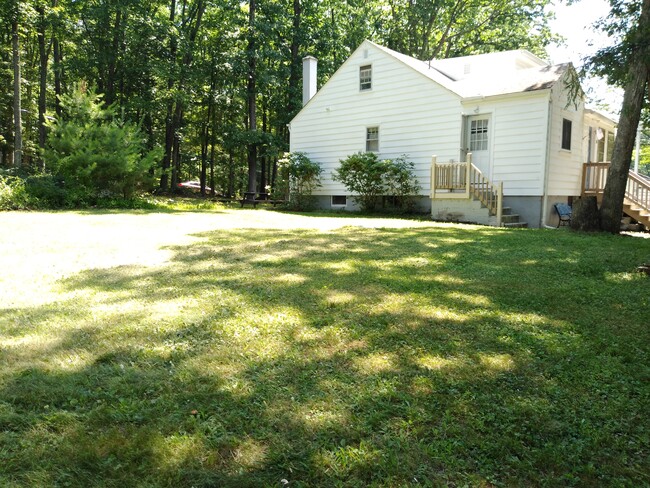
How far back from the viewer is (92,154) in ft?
45.7

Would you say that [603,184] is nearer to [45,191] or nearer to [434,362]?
[434,362]

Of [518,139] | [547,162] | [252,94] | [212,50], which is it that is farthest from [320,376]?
[212,50]

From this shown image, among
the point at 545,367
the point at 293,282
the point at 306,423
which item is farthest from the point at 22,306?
the point at 545,367

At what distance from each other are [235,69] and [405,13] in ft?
37.3

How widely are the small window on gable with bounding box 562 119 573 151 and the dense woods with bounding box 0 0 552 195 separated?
44.9 feet

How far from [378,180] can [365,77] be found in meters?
4.52

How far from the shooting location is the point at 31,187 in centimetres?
1338

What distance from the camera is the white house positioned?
13516mm

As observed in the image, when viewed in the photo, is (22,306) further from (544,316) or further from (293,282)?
(544,316)

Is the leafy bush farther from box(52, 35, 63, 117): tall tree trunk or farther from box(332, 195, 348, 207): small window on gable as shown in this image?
box(52, 35, 63, 117): tall tree trunk

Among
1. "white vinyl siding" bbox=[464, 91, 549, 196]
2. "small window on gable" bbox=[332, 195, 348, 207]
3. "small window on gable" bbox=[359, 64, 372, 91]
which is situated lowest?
"small window on gable" bbox=[332, 195, 348, 207]

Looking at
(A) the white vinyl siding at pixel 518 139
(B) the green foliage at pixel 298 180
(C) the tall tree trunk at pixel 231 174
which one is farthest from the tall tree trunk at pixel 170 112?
(A) the white vinyl siding at pixel 518 139

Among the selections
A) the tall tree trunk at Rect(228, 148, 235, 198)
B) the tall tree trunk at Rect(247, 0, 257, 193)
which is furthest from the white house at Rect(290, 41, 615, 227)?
the tall tree trunk at Rect(228, 148, 235, 198)

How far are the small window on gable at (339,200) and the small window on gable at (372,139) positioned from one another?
→ 7.29ft
